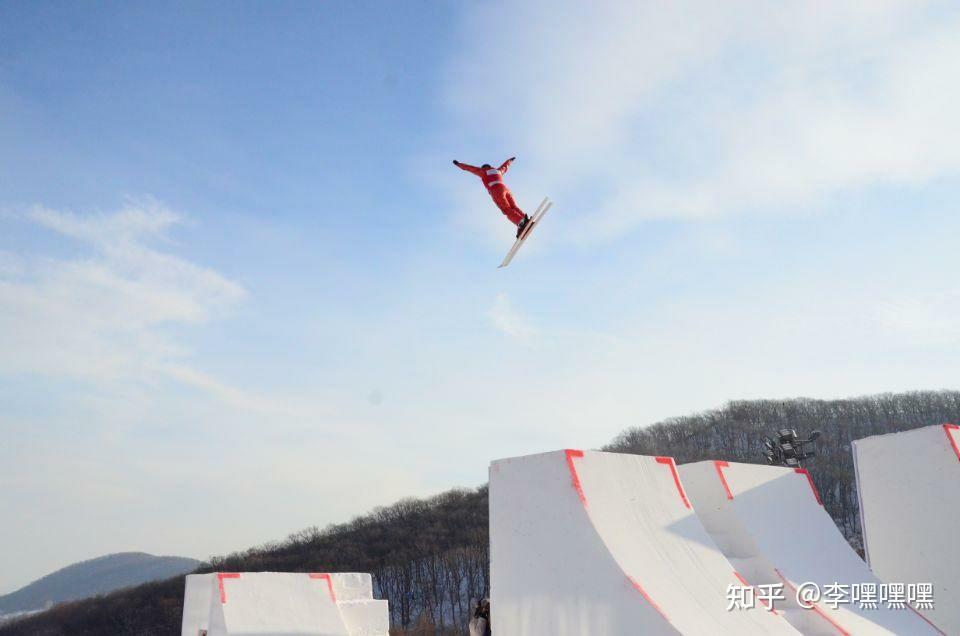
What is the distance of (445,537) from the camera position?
203 feet

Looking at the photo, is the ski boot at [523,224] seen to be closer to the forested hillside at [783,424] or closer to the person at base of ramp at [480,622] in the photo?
the person at base of ramp at [480,622]

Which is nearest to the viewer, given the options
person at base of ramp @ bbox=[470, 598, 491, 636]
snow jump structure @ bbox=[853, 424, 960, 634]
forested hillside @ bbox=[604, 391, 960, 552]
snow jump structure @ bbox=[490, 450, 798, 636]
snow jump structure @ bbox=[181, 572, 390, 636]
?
snow jump structure @ bbox=[490, 450, 798, 636]

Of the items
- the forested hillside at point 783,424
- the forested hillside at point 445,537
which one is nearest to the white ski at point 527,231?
the forested hillside at point 445,537

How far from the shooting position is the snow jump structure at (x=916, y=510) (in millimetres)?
9828

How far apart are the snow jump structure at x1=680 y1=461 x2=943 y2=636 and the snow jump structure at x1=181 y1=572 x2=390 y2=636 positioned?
573 centimetres

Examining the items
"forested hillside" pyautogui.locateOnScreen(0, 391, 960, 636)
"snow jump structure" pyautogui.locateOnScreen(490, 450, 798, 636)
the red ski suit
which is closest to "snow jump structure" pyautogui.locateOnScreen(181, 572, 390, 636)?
"snow jump structure" pyautogui.locateOnScreen(490, 450, 798, 636)

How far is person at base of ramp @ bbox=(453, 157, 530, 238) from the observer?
1065 cm

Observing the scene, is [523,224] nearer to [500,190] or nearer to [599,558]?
[500,190]

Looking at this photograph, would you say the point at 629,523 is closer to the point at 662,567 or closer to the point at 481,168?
the point at 662,567

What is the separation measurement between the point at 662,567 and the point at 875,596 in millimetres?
3936

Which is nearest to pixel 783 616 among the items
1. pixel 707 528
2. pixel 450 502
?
pixel 707 528

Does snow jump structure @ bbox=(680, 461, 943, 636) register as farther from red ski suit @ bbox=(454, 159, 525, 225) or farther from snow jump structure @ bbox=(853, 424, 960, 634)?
red ski suit @ bbox=(454, 159, 525, 225)

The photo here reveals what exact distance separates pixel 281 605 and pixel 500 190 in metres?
7.12

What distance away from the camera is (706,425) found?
8669cm
